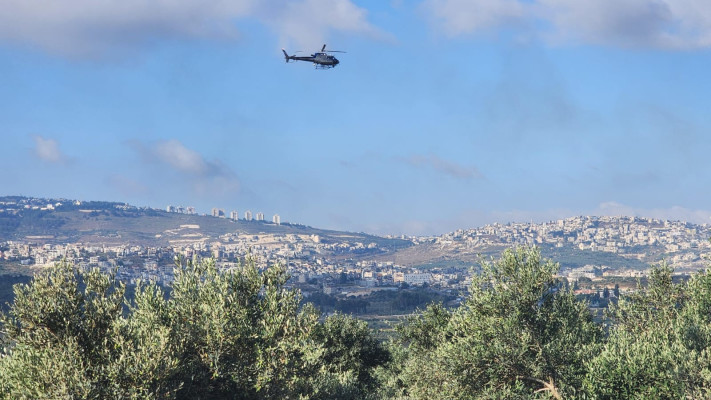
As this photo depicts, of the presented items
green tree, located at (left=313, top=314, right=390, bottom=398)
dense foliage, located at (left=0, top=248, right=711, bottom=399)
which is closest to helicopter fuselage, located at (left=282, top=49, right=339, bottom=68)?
green tree, located at (left=313, top=314, right=390, bottom=398)

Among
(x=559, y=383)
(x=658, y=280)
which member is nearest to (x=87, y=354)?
(x=559, y=383)

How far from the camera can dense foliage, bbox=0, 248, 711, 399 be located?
25359 millimetres

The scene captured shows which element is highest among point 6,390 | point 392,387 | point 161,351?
point 161,351

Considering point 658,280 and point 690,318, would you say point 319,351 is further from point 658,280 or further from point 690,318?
point 658,280

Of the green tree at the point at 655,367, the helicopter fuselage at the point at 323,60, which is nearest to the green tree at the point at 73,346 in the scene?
the green tree at the point at 655,367

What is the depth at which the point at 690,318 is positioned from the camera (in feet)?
141

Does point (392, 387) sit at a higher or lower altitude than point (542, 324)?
lower

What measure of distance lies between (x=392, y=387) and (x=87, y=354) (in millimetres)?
37510

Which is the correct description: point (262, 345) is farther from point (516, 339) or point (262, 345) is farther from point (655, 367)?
point (655, 367)

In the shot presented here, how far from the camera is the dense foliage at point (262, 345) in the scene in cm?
2536

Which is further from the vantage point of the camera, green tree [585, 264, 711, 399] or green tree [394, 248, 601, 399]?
green tree [394, 248, 601, 399]

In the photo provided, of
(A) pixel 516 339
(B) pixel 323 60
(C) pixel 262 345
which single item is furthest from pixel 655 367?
(B) pixel 323 60

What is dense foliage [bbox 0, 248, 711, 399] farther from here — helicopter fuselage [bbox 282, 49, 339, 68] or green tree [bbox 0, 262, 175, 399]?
helicopter fuselage [bbox 282, 49, 339, 68]

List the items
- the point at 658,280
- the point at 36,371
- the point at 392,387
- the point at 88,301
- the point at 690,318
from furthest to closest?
the point at 392,387 < the point at 658,280 < the point at 690,318 < the point at 88,301 < the point at 36,371
